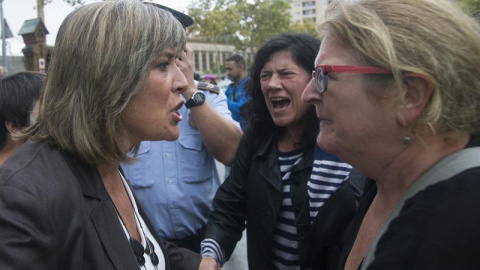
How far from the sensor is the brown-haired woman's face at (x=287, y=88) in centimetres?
245

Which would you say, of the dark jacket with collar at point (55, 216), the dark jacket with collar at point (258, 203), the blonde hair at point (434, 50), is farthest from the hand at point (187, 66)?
the blonde hair at point (434, 50)

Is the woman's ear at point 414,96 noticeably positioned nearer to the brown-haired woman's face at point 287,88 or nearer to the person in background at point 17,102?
the brown-haired woman's face at point 287,88

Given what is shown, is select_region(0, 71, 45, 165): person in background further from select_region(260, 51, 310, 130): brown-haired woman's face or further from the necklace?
select_region(260, 51, 310, 130): brown-haired woman's face

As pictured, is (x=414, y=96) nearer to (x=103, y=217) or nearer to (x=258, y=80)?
(x=103, y=217)

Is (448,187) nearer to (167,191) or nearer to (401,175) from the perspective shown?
(401,175)

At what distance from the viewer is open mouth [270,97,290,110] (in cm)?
250

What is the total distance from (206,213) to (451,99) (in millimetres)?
1936

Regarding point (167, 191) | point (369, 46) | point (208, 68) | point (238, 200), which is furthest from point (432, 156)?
point (208, 68)

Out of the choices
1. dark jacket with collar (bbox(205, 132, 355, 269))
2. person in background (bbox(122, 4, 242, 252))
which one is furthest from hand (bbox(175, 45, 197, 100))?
dark jacket with collar (bbox(205, 132, 355, 269))

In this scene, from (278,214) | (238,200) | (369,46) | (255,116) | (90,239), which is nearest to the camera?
(369,46)

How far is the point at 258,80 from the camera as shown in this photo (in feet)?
8.77

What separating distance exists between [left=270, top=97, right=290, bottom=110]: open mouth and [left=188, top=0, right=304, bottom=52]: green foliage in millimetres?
30646

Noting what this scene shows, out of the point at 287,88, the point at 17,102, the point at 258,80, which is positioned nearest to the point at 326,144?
the point at 287,88

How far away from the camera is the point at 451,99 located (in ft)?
3.92
